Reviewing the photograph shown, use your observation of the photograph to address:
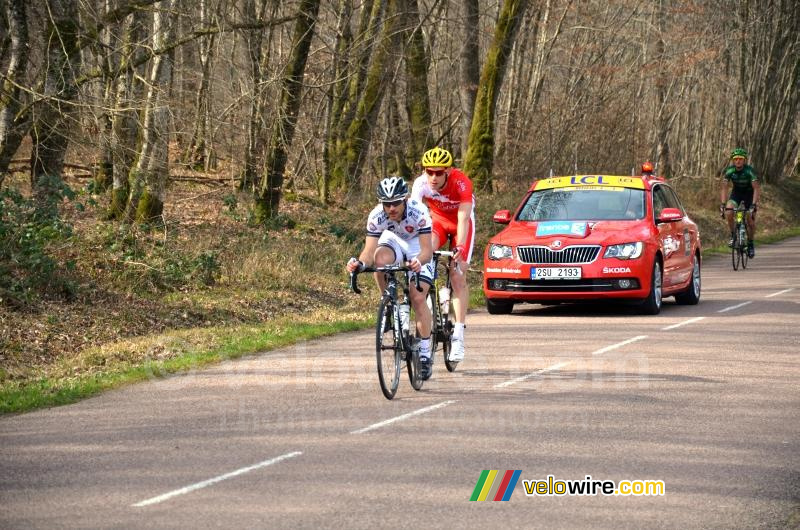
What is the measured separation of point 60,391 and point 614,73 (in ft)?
74.8

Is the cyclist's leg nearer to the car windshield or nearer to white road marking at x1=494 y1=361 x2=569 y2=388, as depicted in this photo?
the car windshield

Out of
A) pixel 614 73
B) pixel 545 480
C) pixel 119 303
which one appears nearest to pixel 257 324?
pixel 119 303

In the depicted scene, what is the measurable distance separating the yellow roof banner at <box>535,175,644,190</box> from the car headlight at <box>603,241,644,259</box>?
1.70m

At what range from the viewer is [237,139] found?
23.9 meters

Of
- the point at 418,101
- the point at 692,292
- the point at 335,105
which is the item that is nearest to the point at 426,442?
the point at 692,292

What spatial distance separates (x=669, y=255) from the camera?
57.5 feet

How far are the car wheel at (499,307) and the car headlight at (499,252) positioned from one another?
0.62 meters

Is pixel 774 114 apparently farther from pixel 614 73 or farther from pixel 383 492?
pixel 383 492

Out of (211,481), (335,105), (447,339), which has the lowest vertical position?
(211,481)

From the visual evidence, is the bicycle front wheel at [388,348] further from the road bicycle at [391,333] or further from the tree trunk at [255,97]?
the tree trunk at [255,97]

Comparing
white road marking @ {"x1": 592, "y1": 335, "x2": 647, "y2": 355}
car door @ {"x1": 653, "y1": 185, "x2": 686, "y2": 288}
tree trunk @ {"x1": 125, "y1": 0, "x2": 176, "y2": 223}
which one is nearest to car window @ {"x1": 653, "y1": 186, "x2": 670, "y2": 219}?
car door @ {"x1": 653, "y1": 185, "x2": 686, "y2": 288}

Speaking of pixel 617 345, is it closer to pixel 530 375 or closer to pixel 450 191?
pixel 530 375

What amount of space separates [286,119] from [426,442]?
1299 centimetres

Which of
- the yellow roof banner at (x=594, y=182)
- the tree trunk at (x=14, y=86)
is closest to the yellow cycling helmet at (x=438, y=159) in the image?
the tree trunk at (x=14, y=86)
